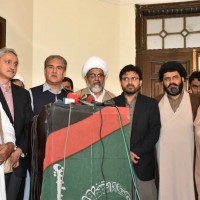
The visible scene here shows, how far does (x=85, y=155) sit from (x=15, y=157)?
1.08 metres

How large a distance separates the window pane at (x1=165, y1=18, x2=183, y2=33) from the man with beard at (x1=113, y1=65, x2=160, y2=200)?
2.98 meters

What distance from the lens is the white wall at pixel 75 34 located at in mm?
5820

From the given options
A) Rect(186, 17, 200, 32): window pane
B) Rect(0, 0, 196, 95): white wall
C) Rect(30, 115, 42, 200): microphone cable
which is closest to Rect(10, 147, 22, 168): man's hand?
Rect(30, 115, 42, 200): microphone cable

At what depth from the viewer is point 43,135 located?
7.34ft

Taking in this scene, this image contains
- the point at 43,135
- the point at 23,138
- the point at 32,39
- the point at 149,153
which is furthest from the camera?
the point at 32,39

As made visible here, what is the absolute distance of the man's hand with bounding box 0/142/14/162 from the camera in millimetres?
2880

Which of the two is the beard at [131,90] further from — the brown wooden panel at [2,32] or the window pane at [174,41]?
the window pane at [174,41]

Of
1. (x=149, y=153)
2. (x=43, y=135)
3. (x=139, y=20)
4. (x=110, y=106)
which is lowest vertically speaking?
(x=149, y=153)

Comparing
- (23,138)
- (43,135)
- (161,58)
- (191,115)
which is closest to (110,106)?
(43,135)

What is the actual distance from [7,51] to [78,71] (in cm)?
291

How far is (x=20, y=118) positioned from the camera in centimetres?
328

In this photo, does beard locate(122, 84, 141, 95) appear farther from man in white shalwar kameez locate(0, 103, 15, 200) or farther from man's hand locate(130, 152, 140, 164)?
man in white shalwar kameez locate(0, 103, 15, 200)

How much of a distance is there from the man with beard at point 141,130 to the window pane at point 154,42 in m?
2.86

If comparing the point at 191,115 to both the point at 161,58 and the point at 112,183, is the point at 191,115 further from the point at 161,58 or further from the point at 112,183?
the point at 161,58
